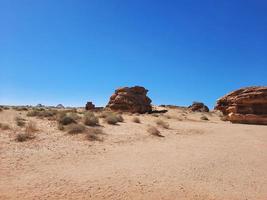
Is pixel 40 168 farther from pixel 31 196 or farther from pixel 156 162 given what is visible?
pixel 156 162

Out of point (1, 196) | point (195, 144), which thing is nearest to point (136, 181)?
point (1, 196)

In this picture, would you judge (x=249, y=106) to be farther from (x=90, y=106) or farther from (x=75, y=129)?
(x=90, y=106)

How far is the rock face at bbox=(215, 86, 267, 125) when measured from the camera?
2762 cm

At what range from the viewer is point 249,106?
28.1 metres

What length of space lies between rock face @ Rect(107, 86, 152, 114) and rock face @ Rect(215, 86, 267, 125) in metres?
14.1

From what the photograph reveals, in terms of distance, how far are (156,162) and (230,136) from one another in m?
10.1

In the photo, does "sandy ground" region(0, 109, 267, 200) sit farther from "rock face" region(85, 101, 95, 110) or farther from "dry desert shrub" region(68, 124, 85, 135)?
"rock face" region(85, 101, 95, 110)

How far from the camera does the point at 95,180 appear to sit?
8.67 m

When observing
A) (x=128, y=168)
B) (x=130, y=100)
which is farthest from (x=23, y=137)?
(x=130, y=100)

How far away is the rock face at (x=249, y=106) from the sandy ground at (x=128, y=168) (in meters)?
11.5

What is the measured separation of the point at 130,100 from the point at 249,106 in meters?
16.8

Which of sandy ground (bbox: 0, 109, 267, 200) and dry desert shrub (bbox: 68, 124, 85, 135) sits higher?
dry desert shrub (bbox: 68, 124, 85, 135)

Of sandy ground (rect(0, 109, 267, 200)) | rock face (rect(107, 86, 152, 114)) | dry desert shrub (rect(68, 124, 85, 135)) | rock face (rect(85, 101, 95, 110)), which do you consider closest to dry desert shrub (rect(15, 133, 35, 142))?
sandy ground (rect(0, 109, 267, 200))

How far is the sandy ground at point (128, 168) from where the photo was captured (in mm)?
7938
